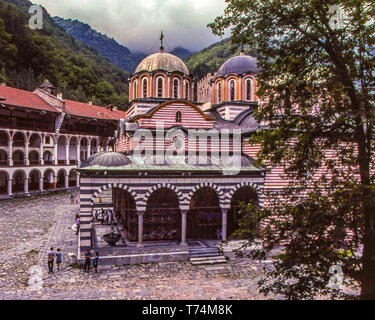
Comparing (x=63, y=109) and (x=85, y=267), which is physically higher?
(x=63, y=109)

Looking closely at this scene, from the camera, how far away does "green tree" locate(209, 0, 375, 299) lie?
17.7ft

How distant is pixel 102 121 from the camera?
40250 mm

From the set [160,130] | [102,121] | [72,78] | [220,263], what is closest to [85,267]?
[220,263]

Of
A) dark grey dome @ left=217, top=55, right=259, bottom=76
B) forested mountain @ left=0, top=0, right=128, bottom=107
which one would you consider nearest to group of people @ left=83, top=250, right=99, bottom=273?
dark grey dome @ left=217, top=55, right=259, bottom=76

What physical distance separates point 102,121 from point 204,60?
55020mm

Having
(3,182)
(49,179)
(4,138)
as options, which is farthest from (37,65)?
(3,182)

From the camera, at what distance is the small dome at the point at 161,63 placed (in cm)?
2076

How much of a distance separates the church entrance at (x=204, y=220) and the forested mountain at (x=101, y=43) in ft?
345

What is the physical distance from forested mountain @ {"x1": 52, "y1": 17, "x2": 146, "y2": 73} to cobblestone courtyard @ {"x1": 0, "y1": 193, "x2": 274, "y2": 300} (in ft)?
348

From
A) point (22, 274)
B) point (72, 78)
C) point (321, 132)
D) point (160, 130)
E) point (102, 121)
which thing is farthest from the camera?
point (72, 78)

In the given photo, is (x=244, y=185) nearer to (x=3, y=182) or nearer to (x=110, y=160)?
(x=110, y=160)

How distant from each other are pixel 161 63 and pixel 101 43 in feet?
363

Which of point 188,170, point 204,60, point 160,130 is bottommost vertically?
point 188,170

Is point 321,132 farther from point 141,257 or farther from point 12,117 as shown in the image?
point 12,117
